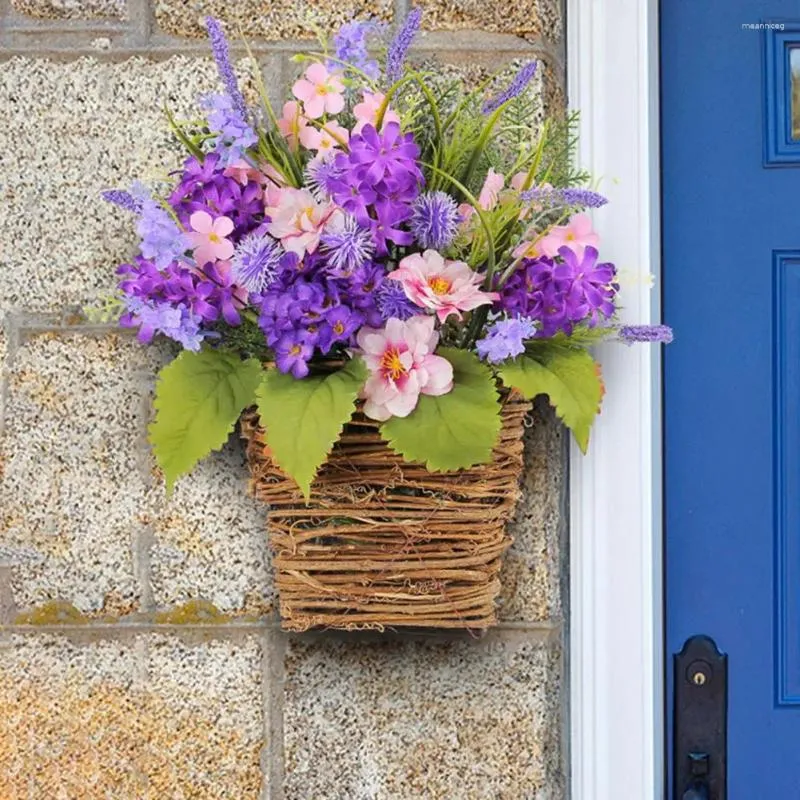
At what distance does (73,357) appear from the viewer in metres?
1.49

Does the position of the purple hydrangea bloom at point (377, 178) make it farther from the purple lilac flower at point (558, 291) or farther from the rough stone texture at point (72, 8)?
the rough stone texture at point (72, 8)

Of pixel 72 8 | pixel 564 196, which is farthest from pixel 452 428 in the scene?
pixel 72 8

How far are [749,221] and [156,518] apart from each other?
3.12 feet

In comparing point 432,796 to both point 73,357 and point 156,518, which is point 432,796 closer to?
point 156,518


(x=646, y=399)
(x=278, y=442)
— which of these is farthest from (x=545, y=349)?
(x=278, y=442)

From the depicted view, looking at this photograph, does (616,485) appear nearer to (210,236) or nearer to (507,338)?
(507,338)

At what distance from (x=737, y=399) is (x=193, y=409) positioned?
0.81m

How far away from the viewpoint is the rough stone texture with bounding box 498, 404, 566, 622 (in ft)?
4.84

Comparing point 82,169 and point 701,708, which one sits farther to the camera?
point 701,708

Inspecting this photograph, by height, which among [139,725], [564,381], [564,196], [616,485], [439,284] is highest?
[564,196]

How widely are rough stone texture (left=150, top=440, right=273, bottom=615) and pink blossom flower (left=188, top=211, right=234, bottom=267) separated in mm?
293

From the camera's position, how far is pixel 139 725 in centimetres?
147

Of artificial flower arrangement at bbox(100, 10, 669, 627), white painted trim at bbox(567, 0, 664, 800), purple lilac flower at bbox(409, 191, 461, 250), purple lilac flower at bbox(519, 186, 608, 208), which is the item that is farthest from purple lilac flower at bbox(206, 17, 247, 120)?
white painted trim at bbox(567, 0, 664, 800)

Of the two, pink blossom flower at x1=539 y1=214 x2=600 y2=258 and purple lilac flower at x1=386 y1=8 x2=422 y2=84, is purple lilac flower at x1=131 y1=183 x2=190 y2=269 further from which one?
pink blossom flower at x1=539 y1=214 x2=600 y2=258
